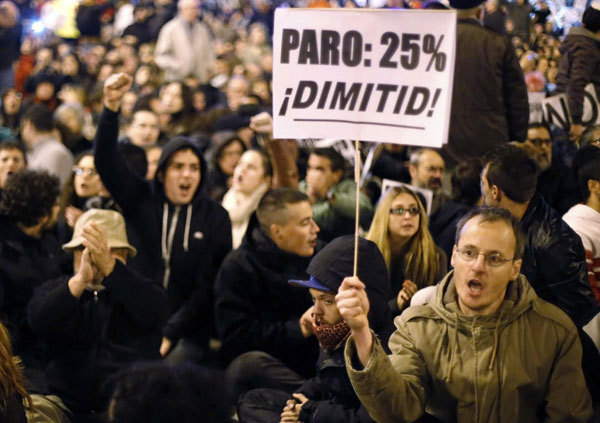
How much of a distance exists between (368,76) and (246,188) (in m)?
3.43

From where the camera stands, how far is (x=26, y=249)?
6.11 metres

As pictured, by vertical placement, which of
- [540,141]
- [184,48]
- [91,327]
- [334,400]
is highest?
[184,48]

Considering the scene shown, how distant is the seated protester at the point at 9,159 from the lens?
25.8ft

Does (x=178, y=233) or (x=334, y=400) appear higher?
(x=178, y=233)

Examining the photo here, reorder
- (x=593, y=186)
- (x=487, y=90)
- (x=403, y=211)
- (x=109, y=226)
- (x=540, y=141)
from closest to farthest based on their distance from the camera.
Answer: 1. (x=593, y=186)
2. (x=109, y=226)
3. (x=403, y=211)
4. (x=487, y=90)
5. (x=540, y=141)

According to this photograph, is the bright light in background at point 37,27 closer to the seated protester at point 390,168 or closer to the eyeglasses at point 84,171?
the eyeglasses at point 84,171

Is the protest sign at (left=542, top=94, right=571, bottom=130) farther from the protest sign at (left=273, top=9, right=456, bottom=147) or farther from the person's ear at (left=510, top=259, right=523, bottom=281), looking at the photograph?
the person's ear at (left=510, top=259, right=523, bottom=281)

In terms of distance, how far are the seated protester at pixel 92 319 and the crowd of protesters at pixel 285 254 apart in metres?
0.01

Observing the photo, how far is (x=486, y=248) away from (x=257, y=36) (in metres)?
12.6

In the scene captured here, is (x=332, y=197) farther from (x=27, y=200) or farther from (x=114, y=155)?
(x=27, y=200)

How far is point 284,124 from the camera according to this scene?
178 inches

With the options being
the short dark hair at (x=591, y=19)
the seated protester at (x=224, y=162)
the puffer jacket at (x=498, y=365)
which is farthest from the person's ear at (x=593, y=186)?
the seated protester at (x=224, y=162)

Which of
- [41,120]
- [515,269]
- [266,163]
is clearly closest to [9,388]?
[515,269]

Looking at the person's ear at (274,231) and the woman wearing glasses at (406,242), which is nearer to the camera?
the woman wearing glasses at (406,242)
